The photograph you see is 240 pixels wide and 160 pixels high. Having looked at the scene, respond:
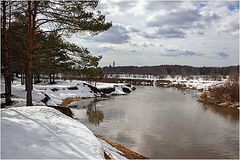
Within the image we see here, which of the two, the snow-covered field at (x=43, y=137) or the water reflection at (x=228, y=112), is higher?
the snow-covered field at (x=43, y=137)

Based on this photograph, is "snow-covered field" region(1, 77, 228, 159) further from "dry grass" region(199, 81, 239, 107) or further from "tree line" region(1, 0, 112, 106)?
"dry grass" region(199, 81, 239, 107)

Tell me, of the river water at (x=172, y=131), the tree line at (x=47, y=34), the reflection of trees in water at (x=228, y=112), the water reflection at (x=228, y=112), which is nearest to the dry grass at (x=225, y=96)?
the reflection of trees in water at (x=228, y=112)

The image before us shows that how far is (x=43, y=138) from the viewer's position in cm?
1065

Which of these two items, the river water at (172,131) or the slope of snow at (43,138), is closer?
the slope of snow at (43,138)

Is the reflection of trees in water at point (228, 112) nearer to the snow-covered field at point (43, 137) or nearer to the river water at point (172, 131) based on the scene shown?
the river water at point (172, 131)

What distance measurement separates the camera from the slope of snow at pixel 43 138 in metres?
9.56

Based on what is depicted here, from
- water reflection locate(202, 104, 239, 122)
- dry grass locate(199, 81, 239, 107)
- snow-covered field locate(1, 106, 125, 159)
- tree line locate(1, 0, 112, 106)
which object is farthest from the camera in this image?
dry grass locate(199, 81, 239, 107)

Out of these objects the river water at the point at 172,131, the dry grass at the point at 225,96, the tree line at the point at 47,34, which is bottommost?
the river water at the point at 172,131

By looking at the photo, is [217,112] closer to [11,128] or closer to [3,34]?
[3,34]

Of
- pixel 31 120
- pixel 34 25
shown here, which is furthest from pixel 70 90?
pixel 31 120

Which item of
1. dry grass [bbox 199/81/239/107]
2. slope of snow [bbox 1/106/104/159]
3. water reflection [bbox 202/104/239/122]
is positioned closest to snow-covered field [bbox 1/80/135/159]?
slope of snow [bbox 1/106/104/159]

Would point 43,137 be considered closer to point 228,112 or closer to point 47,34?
point 47,34

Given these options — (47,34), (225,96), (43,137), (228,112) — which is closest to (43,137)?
(43,137)

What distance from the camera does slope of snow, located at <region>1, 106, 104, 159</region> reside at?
956 centimetres
